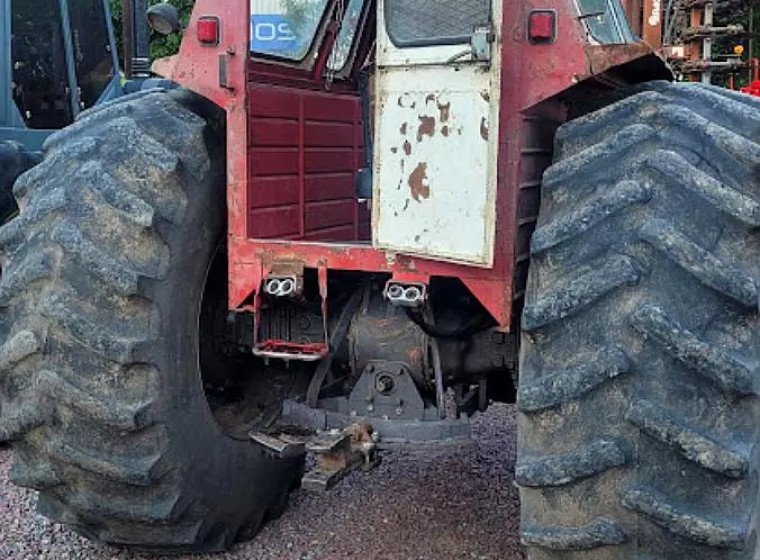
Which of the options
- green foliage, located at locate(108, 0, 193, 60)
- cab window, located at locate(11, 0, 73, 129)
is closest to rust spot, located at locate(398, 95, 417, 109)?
cab window, located at locate(11, 0, 73, 129)

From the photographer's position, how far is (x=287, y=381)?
3.68 meters

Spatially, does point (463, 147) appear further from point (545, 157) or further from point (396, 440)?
point (396, 440)

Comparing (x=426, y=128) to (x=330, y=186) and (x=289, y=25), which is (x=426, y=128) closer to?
(x=330, y=186)

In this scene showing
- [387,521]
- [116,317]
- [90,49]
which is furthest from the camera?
[90,49]

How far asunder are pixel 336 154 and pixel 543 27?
1.40 m

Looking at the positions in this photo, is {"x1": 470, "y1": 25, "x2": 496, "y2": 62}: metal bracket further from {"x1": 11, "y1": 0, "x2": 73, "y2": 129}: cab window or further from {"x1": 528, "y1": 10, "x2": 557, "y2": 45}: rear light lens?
{"x1": 11, "y1": 0, "x2": 73, "y2": 129}: cab window

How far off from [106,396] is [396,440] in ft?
2.96

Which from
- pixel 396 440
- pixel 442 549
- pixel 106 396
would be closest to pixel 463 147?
pixel 396 440

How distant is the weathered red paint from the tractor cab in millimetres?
2581

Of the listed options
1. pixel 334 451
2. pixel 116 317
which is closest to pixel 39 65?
pixel 116 317

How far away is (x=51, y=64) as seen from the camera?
240 inches

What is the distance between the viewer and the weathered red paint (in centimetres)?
261

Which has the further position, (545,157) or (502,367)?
(502,367)

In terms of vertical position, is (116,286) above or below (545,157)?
below
